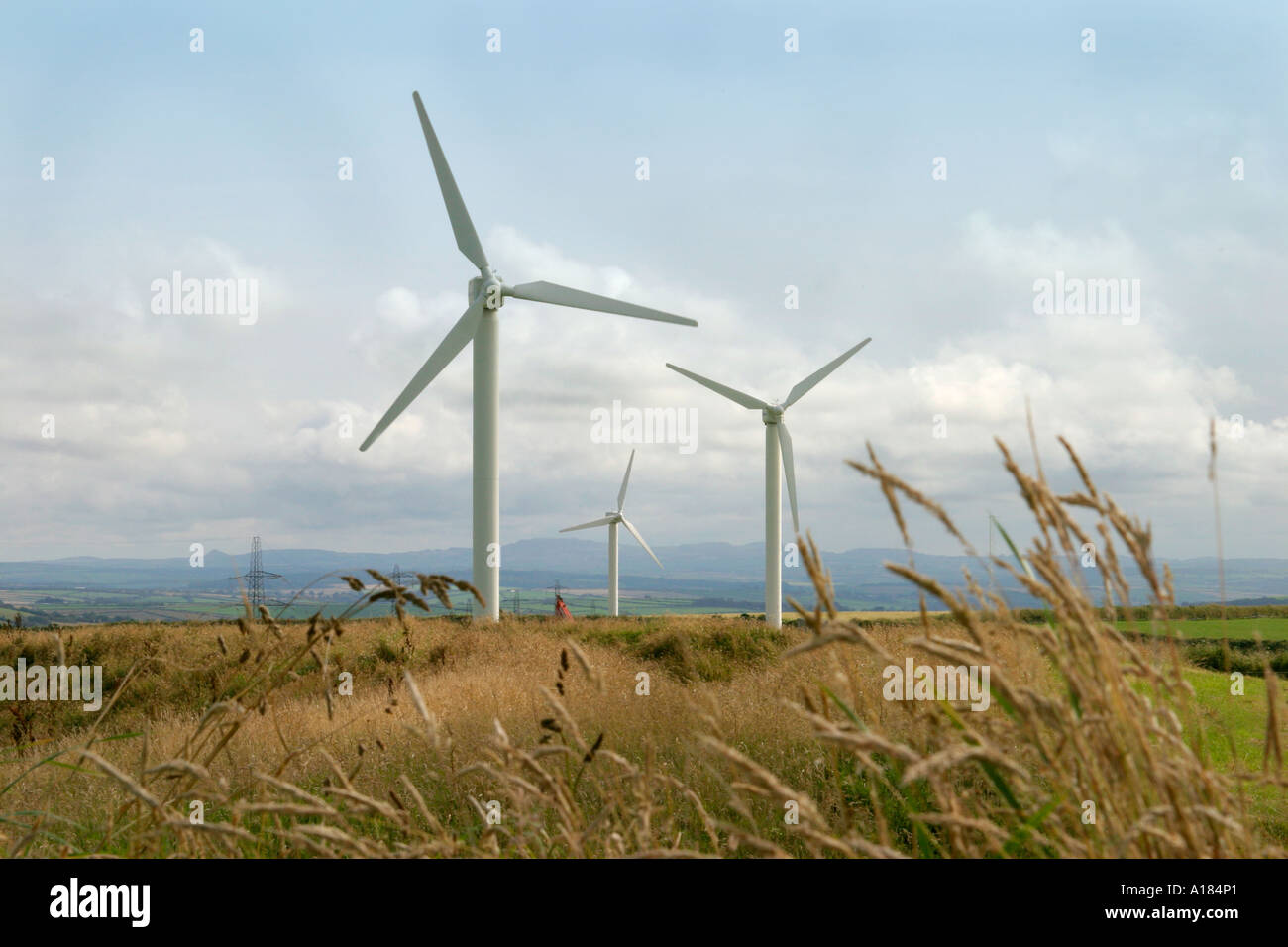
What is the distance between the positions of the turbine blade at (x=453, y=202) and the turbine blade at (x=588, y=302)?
2.51 meters

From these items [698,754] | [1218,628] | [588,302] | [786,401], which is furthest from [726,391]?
[698,754]

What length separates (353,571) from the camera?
3.01 meters

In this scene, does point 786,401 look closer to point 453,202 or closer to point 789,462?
point 789,462

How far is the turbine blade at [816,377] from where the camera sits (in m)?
31.9

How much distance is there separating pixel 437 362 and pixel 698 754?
20.3 meters

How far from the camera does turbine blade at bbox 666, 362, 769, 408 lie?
34.2 meters

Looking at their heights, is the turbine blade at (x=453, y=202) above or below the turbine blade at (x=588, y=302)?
above

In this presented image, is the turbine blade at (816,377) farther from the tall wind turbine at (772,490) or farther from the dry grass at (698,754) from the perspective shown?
the dry grass at (698,754)

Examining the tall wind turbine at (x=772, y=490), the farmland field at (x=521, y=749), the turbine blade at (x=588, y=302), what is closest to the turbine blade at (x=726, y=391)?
the tall wind turbine at (x=772, y=490)

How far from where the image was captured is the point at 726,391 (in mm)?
35750
